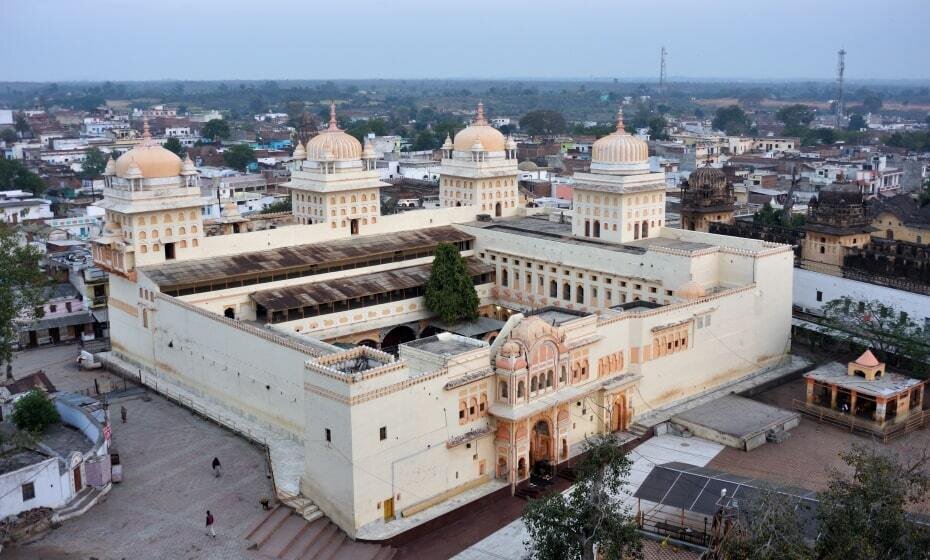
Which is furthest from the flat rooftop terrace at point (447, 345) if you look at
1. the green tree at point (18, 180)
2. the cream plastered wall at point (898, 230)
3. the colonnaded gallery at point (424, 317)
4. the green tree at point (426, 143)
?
the green tree at point (426, 143)

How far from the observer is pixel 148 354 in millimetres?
37906

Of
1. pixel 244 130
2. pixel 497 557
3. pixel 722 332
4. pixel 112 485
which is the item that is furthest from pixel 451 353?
pixel 244 130

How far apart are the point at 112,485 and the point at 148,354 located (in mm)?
10833

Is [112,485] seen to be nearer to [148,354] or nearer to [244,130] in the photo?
[148,354]

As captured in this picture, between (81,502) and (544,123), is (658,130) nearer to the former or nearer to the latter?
(544,123)

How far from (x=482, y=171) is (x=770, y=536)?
3247 centimetres

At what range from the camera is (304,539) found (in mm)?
25078

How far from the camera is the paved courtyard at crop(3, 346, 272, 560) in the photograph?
2431 centimetres

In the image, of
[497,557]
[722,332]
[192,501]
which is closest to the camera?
[497,557]

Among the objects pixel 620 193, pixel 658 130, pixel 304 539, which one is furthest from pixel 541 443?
pixel 658 130

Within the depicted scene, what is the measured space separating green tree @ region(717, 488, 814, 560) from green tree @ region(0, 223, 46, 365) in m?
25.3

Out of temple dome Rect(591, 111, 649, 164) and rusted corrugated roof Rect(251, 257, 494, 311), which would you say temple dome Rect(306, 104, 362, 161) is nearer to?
rusted corrugated roof Rect(251, 257, 494, 311)

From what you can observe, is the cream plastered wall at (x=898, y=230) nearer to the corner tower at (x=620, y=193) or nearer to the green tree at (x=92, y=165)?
the corner tower at (x=620, y=193)

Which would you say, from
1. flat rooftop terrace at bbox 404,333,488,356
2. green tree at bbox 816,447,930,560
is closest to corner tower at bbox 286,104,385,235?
flat rooftop terrace at bbox 404,333,488,356
